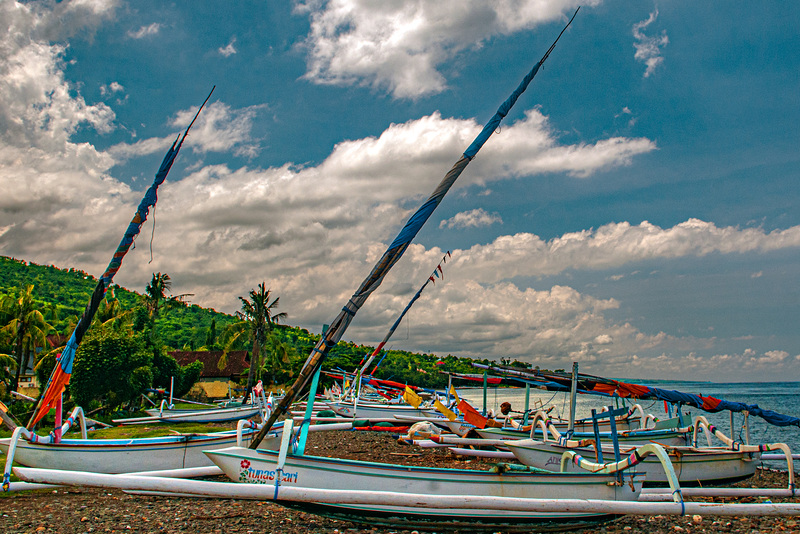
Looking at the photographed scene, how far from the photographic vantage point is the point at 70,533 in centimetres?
775

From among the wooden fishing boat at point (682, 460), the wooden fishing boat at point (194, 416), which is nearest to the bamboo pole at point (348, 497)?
the wooden fishing boat at point (682, 460)

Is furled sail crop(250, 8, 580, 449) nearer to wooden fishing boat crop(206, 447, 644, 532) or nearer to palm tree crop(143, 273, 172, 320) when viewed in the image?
wooden fishing boat crop(206, 447, 644, 532)

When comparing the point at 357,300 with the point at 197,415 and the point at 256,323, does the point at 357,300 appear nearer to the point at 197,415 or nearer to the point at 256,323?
the point at 197,415

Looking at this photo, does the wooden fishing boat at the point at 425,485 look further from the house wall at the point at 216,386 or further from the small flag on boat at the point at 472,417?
the house wall at the point at 216,386

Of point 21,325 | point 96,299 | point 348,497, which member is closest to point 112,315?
point 21,325

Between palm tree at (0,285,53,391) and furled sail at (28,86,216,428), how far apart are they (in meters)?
25.6

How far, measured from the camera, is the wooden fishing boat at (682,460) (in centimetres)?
1304

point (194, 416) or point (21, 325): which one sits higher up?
point (21, 325)

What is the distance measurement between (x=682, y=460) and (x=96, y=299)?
1493 centimetres

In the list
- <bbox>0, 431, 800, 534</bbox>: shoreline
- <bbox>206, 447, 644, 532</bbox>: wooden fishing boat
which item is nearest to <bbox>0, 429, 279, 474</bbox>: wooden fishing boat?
<bbox>0, 431, 800, 534</bbox>: shoreline

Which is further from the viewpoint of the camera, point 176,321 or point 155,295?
point 176,321

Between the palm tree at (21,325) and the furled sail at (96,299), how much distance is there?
84.2 ft

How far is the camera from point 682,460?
44.9ft

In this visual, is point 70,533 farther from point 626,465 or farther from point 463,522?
point 626,465
